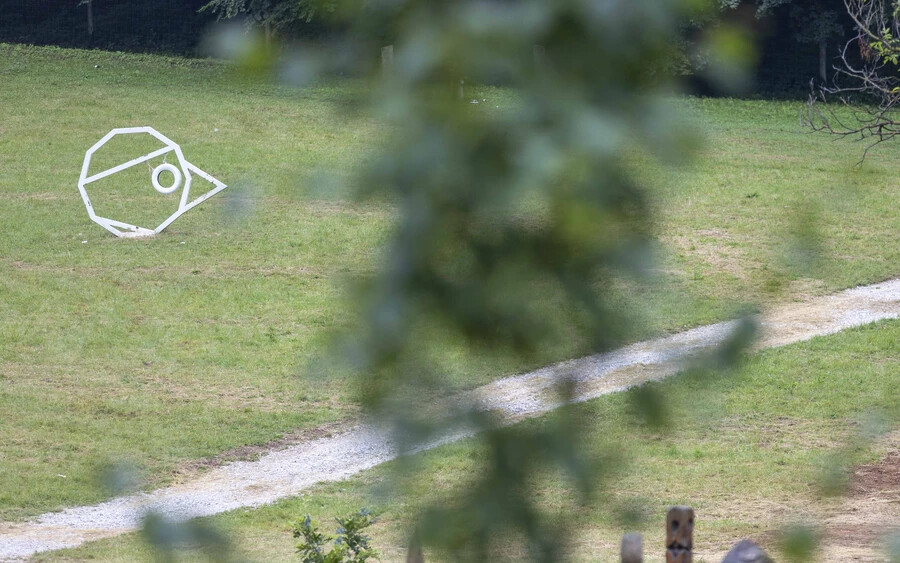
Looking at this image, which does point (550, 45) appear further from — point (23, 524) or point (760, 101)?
point (760, 101)

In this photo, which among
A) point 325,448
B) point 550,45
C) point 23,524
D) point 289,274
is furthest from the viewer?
point 289,274

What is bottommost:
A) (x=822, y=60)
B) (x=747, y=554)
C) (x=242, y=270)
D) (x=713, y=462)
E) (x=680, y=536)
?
(x=713, y=462)

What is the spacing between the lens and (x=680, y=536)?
2729 millimetres

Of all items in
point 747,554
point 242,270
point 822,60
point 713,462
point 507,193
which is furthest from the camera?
point 822,60

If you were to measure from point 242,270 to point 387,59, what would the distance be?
1488 cm

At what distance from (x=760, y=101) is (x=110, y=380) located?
24.6m

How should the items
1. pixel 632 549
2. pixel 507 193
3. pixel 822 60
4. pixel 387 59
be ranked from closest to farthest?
1. pixel 507 193
2. pixel 387 59
3. pixel 632 549
4. pixel 822 60

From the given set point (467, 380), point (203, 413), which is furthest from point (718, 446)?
point (467, 380)

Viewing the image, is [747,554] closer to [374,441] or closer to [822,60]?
[374,441]

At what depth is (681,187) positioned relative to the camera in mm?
1037

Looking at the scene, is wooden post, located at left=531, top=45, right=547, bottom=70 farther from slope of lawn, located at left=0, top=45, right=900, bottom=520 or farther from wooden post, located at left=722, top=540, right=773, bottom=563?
wooden post, located at left=722, top=540, right=773, bottom=563

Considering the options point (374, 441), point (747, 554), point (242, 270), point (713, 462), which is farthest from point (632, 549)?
point (242, 270)

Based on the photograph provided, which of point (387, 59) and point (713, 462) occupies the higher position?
point (387, 59)

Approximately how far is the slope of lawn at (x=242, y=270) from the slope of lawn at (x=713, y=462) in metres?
0.10
